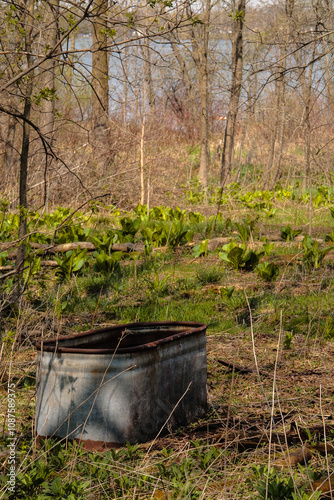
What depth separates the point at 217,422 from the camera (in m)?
2.72

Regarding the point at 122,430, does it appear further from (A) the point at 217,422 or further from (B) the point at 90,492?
(A) the point at 217,422

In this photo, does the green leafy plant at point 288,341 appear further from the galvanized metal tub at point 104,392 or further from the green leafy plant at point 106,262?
the green leafy plant at point 106,262

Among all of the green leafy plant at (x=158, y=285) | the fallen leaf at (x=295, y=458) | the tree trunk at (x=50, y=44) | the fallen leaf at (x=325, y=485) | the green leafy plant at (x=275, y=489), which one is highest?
the tree trunk at (x=50, y=44)

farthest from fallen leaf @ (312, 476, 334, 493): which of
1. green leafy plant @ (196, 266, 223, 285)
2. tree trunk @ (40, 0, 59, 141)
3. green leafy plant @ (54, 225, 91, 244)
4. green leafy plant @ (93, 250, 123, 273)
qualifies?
green leafy plant @ (54, 225, 91, 244)

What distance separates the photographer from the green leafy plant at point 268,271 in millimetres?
5172

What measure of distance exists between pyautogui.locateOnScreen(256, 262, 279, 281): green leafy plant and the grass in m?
0.12

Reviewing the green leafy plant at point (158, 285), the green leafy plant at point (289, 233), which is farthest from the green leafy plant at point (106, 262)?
the green leafy plant at point (289, 233)

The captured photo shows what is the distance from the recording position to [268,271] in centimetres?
519

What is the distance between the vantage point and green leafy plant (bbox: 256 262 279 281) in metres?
5.17

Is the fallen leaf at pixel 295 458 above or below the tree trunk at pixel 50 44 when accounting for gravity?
below

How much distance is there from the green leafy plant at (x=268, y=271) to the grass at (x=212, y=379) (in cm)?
12

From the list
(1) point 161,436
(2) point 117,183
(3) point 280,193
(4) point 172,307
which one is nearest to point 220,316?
(4) point 172,307

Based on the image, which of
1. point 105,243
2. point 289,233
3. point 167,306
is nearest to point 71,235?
point 105,243

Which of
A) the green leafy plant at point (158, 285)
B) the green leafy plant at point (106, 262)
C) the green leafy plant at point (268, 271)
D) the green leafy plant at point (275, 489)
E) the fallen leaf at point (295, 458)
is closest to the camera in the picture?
the green leafy plant at point (275, 489)
